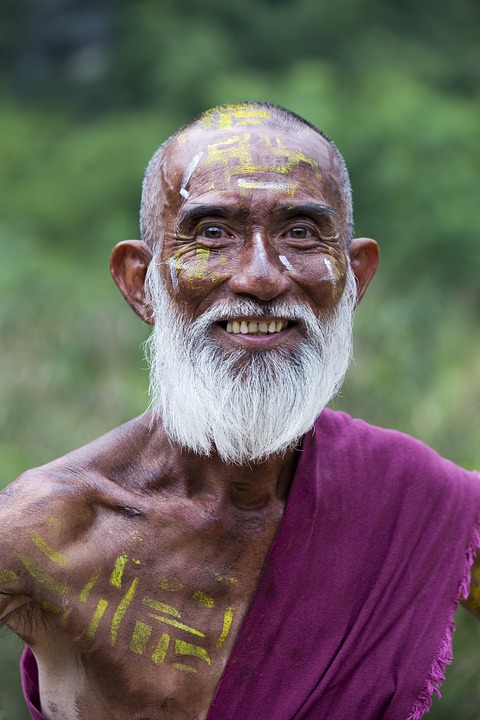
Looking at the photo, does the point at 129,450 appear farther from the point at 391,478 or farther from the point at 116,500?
the point at 391,478

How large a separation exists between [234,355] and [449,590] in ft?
3.24

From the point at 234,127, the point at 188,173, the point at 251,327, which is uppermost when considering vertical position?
the point at 234,127

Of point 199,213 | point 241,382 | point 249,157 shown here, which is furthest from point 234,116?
point 241,382

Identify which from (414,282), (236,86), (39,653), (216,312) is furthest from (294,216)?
(236,86)

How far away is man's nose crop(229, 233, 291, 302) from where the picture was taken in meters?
2.72

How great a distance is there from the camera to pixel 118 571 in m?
2.86

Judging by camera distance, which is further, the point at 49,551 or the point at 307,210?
the point at 307,210

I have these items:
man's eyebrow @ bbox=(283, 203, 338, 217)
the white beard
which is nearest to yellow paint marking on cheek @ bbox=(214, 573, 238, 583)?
the white beard

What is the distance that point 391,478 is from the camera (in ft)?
10.6

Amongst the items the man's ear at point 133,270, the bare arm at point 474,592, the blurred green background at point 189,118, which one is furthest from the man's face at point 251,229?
the blurred green background at point 189,118

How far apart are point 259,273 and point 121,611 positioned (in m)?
0.96

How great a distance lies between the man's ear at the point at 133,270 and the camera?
10.1ft

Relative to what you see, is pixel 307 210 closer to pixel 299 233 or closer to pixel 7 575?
pixel 299 233

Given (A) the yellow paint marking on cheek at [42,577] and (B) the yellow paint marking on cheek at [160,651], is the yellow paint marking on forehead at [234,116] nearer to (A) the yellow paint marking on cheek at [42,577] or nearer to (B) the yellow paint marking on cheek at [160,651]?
(A) the yellow paint marking on cheek at [42,577]
